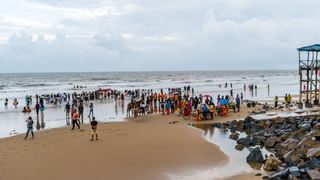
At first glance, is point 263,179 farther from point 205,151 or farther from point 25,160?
point 25,160

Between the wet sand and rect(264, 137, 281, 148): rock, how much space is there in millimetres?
2334

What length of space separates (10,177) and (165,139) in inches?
339

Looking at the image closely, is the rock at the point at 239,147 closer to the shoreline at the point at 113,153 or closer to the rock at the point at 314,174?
the shoreline at the point at 113,153

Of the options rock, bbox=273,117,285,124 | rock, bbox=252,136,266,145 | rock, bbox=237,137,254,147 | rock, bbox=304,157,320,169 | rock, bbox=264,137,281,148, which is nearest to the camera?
rock, bbox=304,157,320,169

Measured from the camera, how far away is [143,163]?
15.7 meters

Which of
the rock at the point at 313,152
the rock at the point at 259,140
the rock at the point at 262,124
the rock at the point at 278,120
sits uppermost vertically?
the rock at the point at 313,152

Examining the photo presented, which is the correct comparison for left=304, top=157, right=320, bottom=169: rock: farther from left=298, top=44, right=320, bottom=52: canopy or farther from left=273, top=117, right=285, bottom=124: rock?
left=298, top=44, right=320, bottom=52: canopy

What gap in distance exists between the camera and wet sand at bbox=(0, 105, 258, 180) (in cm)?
1449

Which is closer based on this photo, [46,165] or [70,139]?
[46,165]

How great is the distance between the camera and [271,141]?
18.9 metres

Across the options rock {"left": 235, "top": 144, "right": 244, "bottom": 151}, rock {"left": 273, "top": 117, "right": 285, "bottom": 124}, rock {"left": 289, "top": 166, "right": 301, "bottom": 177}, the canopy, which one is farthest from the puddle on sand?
the canopy

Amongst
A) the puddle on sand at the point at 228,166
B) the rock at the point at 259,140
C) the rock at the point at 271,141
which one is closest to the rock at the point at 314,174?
the puddle on sand at the point at 228,166

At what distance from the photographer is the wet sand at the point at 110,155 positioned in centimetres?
1449

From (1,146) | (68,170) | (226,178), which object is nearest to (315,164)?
(226,178)
